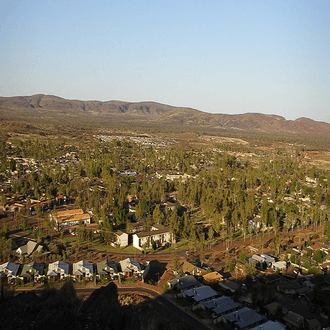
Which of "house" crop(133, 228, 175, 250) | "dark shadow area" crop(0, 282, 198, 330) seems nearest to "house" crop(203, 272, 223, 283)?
"house" crop(133, 228, 175, 250)

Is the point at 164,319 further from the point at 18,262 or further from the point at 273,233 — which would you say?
the point at 273,233

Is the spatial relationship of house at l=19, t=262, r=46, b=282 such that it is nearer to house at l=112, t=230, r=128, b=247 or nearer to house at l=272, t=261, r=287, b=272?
house at l=112, t=230, r=128, b=247

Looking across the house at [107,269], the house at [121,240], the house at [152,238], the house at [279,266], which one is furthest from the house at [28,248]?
the house at [279,266]

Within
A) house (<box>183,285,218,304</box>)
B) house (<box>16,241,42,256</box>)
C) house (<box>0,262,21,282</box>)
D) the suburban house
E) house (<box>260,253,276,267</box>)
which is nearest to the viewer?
house (<box>183,285,218,304</box>)

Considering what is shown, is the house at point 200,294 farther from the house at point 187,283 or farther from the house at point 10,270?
the house at point 10,270

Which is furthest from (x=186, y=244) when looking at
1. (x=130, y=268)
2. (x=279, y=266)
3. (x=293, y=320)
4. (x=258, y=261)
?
(x=293, y=320)
